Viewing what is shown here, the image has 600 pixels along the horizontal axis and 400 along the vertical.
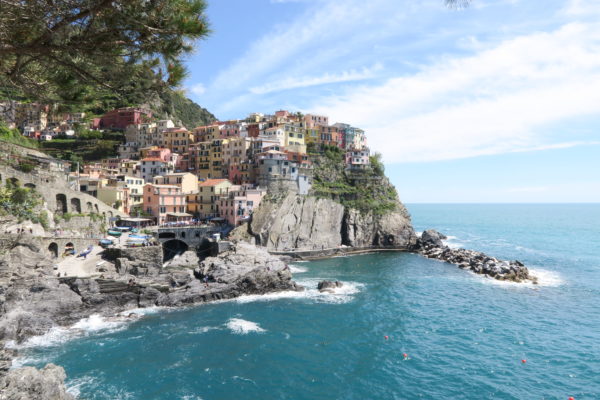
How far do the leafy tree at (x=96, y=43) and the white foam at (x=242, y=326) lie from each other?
2503 cm

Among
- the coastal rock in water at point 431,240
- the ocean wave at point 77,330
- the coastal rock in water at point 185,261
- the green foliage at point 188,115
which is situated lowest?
the ocean wave at point 77,330

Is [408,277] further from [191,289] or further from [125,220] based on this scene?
[125,220]

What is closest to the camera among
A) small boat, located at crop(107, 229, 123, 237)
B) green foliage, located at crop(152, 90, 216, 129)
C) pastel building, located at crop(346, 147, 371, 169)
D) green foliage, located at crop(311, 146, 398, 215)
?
small boat, located at crop(107, 229, 123, 237)

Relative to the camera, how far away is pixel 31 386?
16500 mm

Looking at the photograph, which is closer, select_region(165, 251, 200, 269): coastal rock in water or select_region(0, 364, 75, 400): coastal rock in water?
select_region(0, 364, 75, 400): coastal rock in water

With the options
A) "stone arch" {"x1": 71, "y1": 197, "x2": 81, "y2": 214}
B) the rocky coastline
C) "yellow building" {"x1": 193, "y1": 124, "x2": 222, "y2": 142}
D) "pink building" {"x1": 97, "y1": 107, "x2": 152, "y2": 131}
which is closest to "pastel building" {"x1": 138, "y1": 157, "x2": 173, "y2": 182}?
"yellow building" {"x1": 193, "y1": 124, "x2": 222, "y2": 142}

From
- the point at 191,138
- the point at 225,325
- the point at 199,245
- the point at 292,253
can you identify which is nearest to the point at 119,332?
the point at 225,325

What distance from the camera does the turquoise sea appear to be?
2212 centimetres

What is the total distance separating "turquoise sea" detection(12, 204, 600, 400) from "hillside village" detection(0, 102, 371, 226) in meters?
27.2

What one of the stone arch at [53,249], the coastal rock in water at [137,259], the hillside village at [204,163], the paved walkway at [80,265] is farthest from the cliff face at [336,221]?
A: the stone arch at [53,249]

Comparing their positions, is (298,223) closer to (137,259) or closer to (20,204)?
(137,259)

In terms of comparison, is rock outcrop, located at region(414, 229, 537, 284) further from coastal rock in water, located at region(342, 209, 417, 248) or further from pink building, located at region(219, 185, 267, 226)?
pink building, located at region(219, 185, 267, 226)

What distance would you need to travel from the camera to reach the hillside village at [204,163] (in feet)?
194

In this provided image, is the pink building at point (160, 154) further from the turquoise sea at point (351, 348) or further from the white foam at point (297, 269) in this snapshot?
the turquoise sea at point (351, 348)
